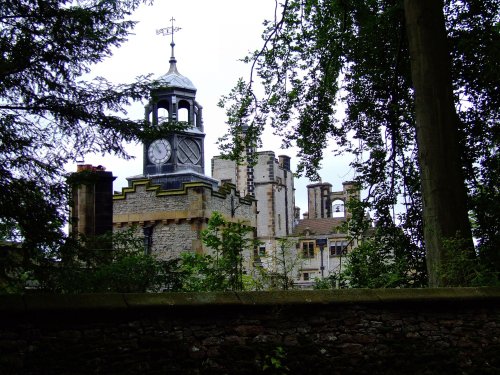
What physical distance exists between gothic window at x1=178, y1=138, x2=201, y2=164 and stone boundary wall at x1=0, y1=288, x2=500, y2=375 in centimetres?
4402

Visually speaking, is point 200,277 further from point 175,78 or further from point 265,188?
point 265,188

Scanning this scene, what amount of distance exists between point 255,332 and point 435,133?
225 inches

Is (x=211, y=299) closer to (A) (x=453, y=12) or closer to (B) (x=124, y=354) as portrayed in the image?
(B) (x=124, y=354)

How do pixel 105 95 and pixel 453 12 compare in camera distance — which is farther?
pixel 453 12

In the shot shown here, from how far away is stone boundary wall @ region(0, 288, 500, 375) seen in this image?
6.70m

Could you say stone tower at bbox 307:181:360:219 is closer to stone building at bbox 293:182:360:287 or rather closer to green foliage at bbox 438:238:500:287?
→ stone building at bbox 293:182:360:287

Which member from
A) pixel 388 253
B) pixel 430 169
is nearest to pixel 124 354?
pixel 430 169

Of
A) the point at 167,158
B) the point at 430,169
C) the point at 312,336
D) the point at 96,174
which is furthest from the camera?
the point at 167,158

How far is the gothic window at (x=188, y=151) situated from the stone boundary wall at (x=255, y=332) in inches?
1733

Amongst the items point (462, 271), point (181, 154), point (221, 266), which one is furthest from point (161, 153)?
point (462, 271)

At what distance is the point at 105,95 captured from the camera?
10.1 m

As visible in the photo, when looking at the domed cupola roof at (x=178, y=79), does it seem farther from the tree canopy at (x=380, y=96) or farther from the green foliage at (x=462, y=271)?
the green foliage at (x=462, y=271)

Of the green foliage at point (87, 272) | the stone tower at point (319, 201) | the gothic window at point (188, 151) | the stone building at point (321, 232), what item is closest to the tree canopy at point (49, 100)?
the green foliage at point (87, 272)

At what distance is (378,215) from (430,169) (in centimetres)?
464
